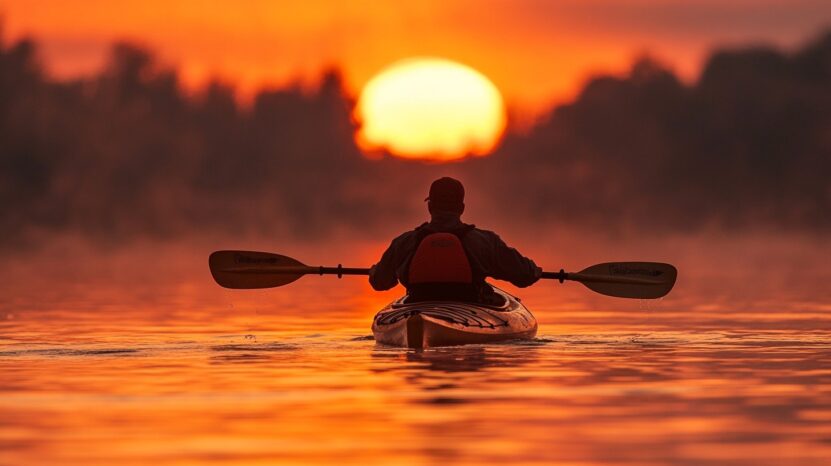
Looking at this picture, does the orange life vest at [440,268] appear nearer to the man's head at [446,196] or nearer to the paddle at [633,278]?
the man's head at [446,196]

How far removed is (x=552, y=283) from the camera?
51812mm

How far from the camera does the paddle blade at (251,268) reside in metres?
24.9

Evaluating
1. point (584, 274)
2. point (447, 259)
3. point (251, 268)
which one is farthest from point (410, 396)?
point (251, 268)

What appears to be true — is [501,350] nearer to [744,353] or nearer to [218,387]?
[744,353]

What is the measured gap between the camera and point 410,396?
53.1 ft

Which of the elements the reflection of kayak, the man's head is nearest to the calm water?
the reflection of kayak

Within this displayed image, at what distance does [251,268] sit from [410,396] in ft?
29.8

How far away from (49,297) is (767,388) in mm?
24920

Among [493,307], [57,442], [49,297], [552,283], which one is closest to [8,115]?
[552,283]

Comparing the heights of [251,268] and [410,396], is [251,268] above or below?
above

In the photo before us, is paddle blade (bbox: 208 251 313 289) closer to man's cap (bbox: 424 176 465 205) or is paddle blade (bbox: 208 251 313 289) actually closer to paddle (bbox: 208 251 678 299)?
paddle (bbox: 208 251 678 299)

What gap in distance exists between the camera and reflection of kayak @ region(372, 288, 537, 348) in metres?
20.9

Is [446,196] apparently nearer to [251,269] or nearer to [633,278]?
[633,278]

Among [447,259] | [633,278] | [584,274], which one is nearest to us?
[447,259]
